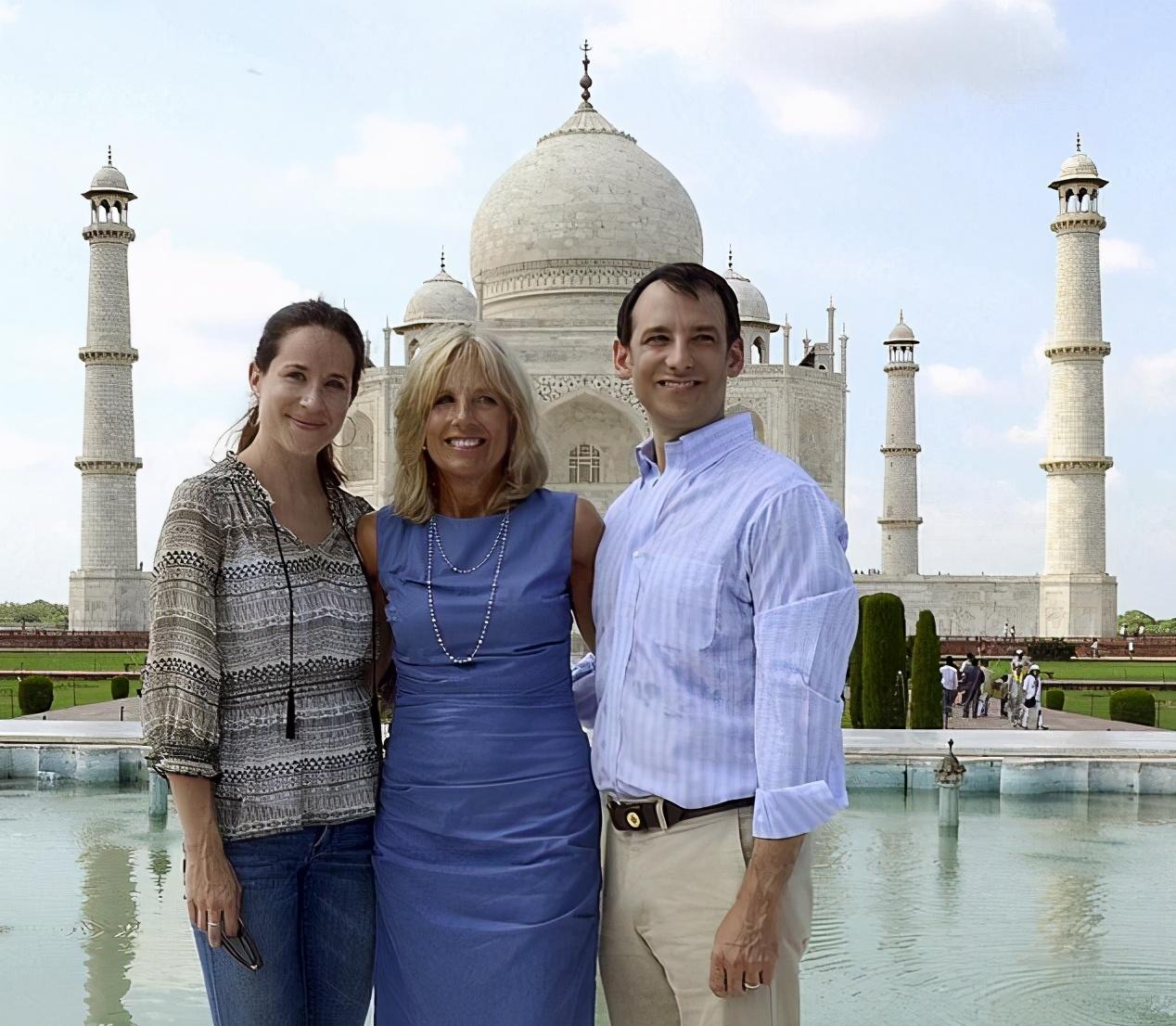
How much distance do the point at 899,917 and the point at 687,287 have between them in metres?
3.33

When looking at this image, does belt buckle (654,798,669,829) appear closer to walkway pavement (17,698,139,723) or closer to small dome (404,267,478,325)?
walkway pavement (17,698,139,723)

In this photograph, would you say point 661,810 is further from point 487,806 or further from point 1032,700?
point 1032,700

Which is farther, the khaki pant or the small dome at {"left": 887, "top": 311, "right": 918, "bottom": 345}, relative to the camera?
the small dome at {"left": 887, "top": 311, "right": 918, "bottom": 345}

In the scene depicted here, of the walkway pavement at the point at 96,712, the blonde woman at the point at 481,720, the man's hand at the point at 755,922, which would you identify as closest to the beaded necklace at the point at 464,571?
the blonde woman at the point at 481,720

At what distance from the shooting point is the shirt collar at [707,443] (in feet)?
6.14

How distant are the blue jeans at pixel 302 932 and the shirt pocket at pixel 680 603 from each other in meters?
0.54

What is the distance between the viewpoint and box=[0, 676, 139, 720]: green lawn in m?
11.5

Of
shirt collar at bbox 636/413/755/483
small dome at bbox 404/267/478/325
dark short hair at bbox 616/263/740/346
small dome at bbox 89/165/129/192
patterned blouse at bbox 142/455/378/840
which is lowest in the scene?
patterned blouse at bbox 142/455/378/840

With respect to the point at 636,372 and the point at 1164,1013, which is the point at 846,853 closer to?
the point at 1164,1013

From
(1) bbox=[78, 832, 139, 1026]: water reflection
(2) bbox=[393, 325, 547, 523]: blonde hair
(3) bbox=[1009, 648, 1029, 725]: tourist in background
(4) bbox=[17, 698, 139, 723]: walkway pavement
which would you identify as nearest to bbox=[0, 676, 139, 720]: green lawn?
(4) bbox=[17, 698, 139, 723]: walkway pavement

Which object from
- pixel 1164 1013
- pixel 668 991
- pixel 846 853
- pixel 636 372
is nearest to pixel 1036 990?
pixel 1164 1013

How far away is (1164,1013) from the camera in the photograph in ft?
11.9

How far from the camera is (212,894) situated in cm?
181

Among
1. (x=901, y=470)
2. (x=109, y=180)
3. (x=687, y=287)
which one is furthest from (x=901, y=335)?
(x=687, y=287)
